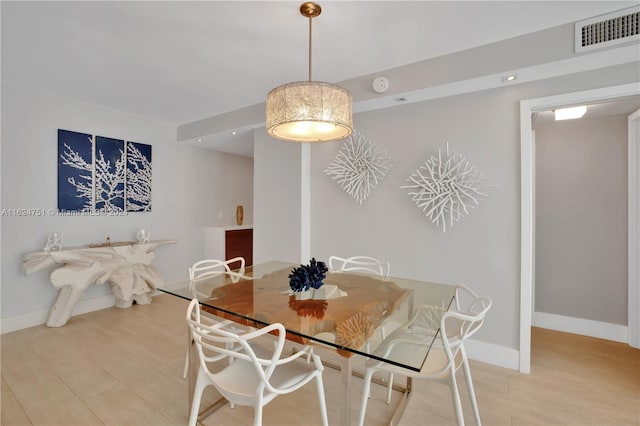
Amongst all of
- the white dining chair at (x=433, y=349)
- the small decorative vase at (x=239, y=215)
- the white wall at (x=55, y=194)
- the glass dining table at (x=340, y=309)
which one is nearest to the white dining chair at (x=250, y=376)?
the glass dining table at (x=340, y=309)

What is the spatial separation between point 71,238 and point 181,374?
7.60 feet

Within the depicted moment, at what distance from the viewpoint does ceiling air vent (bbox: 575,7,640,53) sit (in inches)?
A: 69.6

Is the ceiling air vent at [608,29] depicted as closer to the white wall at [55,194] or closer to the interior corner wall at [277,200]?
the interior corner wall at [277,200]

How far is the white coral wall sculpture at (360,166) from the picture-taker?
286 cm

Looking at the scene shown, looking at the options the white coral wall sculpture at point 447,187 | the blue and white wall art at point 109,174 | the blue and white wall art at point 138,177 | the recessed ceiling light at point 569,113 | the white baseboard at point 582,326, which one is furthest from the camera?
the blue and white wall art at point 138,177

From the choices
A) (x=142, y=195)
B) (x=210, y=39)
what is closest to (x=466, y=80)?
(x=210, y=39)

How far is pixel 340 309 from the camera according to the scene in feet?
5.22

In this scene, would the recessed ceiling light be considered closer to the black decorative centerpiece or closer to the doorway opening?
the doorway opening

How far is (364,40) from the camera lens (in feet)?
6.99

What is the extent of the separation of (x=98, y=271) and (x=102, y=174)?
3.82 feet

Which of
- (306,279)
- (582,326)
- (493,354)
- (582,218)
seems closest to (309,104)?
(306,279)

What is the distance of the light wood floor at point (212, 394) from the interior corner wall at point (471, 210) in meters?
0.43

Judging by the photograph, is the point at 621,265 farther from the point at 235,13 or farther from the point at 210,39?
the point at 210,39

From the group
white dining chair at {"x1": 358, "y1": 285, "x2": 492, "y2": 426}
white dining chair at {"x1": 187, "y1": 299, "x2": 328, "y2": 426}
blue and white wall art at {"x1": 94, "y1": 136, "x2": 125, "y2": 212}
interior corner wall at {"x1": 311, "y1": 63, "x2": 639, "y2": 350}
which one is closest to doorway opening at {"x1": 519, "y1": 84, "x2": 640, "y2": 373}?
interior corner wall at {"x1": 311, "y1": 63, "x2": 639, "y2": 350}
